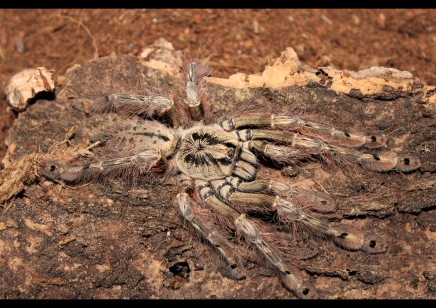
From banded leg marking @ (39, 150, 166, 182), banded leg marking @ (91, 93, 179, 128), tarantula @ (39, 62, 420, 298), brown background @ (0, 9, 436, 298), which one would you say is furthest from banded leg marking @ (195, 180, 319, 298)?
brown background @ (0, 9, 436, 298)

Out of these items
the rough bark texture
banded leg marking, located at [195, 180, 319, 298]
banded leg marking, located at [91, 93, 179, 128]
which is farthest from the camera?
banded leg marking, located at [91, 93, 179, 128]

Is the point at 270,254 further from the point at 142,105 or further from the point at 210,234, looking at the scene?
the point at 142,105

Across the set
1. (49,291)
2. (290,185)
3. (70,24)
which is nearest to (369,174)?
(290,185)

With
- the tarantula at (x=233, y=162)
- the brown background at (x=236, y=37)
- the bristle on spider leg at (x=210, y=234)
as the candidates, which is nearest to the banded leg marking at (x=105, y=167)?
the tarantula at (x=233, y=162)

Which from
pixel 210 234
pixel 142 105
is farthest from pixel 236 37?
pixel 210 234

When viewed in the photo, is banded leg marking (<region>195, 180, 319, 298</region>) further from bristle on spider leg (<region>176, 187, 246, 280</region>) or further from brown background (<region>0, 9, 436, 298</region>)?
brown background (<region>0, 9, 436, 298</region>)

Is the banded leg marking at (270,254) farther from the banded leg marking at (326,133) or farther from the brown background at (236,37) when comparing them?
the brown background at (236,37)
